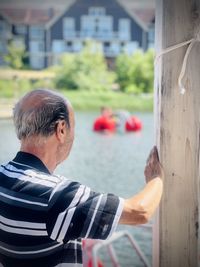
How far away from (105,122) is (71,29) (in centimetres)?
541

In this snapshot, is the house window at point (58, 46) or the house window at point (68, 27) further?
the house window at point (68, 27)

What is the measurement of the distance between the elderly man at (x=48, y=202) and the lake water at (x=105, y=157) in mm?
6981

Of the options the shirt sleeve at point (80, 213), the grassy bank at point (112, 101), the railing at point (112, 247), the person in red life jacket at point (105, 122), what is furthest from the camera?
the grassy bank at point (112, 101)

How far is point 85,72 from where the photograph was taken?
1561 cm

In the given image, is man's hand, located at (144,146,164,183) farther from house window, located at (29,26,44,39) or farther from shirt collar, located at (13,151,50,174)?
house window, located at (29,26,44,39)

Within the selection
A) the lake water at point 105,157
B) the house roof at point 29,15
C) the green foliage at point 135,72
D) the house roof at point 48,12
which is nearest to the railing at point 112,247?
the lake water at point 105,157

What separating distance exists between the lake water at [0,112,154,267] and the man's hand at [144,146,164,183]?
6.93m

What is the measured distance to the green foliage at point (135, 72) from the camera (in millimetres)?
15148

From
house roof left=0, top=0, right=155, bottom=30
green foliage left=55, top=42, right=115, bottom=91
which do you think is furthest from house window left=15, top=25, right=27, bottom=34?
green foliage left=55, top=42, right=115, bottom=91

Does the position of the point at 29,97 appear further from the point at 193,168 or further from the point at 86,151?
the point at 86,151

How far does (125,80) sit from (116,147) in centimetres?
340

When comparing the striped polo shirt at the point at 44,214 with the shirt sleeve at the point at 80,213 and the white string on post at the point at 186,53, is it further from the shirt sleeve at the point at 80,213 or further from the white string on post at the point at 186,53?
the white string on post at the point at 186,53

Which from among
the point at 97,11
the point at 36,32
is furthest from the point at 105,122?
the point at 97,11

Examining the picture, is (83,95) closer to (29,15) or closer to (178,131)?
(29,15)
